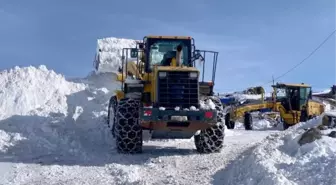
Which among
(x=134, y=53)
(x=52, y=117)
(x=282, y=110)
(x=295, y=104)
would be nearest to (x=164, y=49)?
(x=134, y=53)

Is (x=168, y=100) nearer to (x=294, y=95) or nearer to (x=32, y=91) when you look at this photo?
(x=32, y=91)

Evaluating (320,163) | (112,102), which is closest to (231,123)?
(112,102)

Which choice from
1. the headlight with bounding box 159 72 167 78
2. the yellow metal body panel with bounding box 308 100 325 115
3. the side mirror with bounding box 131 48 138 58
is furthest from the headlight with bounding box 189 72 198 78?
the yellow metal body panel with bounding box 308 100 325 115

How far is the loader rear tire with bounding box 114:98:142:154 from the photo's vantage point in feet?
34.3

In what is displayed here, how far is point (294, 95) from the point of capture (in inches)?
952

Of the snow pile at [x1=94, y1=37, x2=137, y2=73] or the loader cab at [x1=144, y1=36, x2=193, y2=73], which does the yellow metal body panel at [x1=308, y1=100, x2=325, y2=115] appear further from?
the loader cab at [x1=144, y1=36, x2=193, y2=73]

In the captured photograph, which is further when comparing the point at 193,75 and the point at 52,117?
the point at 52,117

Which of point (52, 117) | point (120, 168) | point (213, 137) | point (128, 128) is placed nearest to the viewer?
A: point (120, 168)

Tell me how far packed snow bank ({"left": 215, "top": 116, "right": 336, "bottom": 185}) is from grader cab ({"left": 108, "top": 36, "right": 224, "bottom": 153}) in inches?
67.3

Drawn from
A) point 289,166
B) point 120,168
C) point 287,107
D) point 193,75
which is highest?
point 193,75

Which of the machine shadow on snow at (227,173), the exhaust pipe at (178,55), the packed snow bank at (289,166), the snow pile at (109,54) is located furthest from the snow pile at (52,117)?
the packed snow bank at (289,166)

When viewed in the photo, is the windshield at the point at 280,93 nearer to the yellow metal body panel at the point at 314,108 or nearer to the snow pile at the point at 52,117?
the yellow metal body panel at the point at 314,108

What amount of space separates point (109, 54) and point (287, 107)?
411 inches

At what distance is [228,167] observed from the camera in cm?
870
